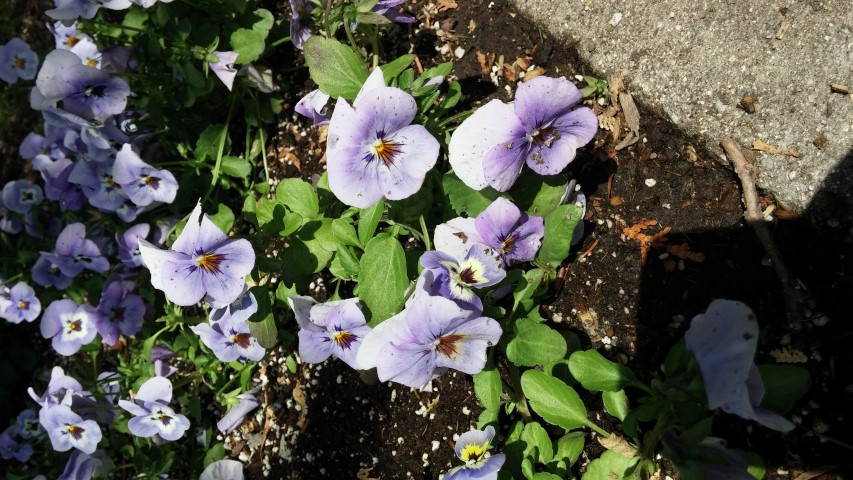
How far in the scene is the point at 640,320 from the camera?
165cm

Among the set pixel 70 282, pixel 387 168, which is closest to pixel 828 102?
pixel 387 168

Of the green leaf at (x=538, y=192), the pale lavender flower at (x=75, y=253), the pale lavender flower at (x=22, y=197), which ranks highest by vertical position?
the green leaf at (x=538, y=192)

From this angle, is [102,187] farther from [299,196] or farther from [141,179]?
[299,196]

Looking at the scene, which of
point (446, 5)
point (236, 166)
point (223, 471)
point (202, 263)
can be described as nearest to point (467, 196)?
point (202, 263)

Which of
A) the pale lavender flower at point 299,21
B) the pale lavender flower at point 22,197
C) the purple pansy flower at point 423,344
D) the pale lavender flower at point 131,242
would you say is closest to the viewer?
the purple pansy flower at point 423,344

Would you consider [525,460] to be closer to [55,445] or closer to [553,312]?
[553,312]

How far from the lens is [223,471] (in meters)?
2.06

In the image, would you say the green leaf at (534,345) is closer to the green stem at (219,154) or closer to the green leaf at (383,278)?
the green leaf at (383,278)

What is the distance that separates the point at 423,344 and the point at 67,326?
5.50 feet

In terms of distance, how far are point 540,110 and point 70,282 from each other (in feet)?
6.51

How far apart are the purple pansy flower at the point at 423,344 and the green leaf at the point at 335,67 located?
60 centimetres

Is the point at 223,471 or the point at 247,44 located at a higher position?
the point at 247,44

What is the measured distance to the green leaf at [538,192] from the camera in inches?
63.4

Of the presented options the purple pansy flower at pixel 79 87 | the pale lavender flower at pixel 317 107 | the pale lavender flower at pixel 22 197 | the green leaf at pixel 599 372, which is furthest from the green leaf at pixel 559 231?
the pale lavender flower at pixel 22 197
